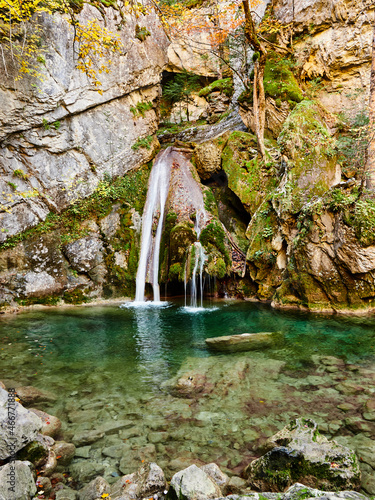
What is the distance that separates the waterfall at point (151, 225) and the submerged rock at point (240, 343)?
18.3ft

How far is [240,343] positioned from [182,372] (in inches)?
59.7

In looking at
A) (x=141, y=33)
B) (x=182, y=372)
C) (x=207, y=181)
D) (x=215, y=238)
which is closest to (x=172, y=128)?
(x=141, y=33)

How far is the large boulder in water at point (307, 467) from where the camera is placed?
8.36 feet

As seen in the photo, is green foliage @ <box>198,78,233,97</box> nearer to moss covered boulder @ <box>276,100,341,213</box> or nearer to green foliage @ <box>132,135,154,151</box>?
green foliage @ <box>132,135,154,151</box>

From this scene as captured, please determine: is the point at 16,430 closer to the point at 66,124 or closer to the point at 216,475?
the point at 216,475

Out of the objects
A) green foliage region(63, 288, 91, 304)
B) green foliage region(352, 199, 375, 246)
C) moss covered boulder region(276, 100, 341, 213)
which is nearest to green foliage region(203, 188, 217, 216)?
moss covered boulder region(276, 100, 341, 213)

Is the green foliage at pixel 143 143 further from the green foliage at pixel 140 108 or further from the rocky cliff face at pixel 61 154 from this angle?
the green foliage at pixel 140 108

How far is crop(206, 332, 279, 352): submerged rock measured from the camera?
6086 millimetres

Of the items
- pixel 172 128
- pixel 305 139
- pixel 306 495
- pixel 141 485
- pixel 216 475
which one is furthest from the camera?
pixel 172 128

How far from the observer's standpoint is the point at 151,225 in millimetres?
12344

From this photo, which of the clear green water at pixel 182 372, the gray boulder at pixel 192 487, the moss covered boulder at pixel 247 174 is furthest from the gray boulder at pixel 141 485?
the moss covered boulder at pixel 247 174

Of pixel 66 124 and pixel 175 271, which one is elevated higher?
pixel 66 124

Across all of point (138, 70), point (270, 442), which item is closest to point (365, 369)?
point (270, 442)

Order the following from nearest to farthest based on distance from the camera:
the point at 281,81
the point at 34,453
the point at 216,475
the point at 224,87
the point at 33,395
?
the point at 216,475, the point at 34,453, the point at 33,395, the point at 281,81, the point at 224,87
